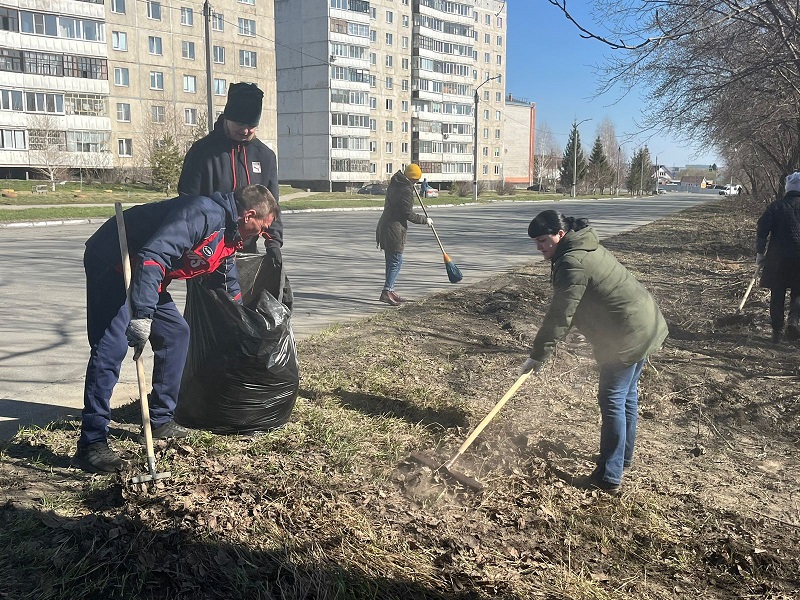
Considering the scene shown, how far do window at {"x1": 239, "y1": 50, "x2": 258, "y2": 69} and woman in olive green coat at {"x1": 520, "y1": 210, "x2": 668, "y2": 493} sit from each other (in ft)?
170

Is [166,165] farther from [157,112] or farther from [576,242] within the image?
[576,242]

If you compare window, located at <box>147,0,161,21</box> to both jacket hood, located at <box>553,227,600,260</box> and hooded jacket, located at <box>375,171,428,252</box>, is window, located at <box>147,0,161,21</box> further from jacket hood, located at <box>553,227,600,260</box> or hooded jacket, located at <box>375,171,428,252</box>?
jacket hood, located at <box>553,227,600,260</box>

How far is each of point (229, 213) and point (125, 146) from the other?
152ft

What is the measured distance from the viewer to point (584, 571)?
274 cm

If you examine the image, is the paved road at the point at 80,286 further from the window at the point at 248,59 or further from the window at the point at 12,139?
the window at the point at 248,59

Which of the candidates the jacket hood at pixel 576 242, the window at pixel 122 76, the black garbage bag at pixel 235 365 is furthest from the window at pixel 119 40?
the jacket hood at pixel 576 242

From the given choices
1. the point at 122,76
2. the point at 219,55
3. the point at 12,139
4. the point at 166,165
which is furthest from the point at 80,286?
the point at 219,55

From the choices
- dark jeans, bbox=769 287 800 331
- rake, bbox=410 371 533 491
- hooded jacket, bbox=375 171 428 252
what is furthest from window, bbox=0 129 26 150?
rake, bbox=410 371 533 491

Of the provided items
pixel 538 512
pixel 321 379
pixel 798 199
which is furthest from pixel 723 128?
pixel 538 512

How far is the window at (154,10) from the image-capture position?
45713 mm

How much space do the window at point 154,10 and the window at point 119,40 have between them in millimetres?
2233

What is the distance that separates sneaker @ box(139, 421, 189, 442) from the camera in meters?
3.84

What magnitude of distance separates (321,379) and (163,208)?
1.99 meters

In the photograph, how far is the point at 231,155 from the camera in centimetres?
447
